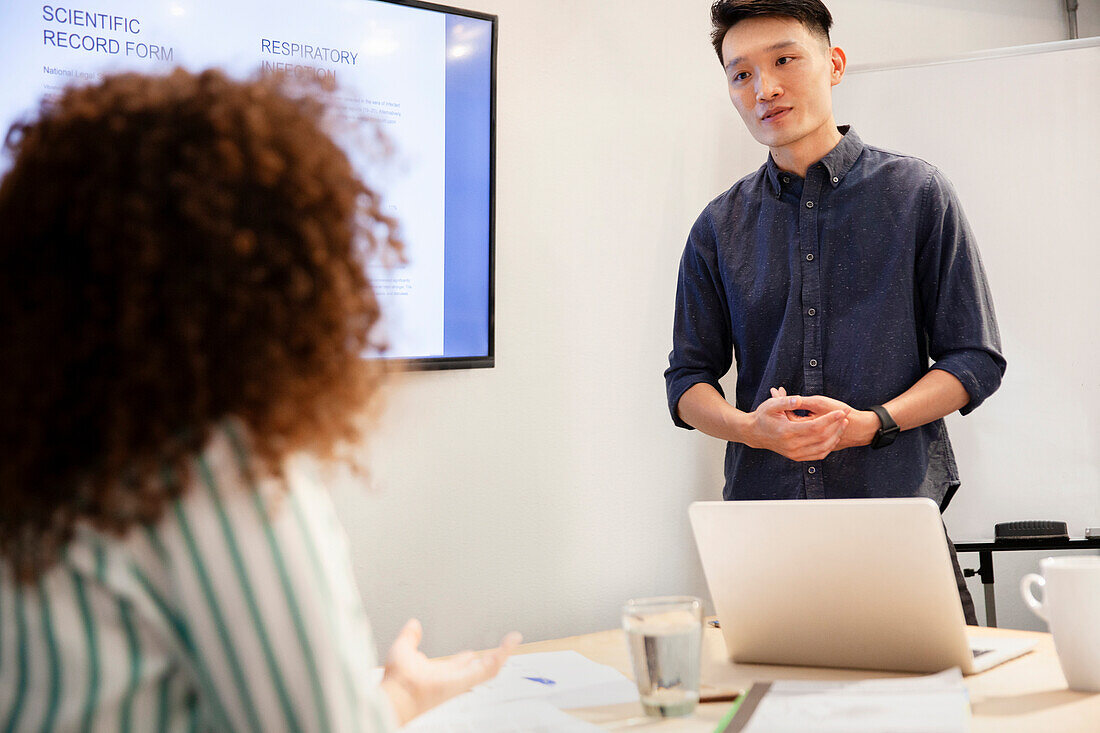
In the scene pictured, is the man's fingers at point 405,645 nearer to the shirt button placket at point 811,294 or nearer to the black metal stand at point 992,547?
the shirt button placket at point 811,294

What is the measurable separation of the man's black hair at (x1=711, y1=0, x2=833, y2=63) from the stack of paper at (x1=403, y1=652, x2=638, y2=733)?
4.48 feet

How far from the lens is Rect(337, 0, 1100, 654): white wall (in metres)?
2.26

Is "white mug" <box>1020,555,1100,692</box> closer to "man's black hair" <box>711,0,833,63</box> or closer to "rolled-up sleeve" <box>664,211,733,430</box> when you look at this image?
"rolled-up sleeve" <box>664,211,733,430</box>

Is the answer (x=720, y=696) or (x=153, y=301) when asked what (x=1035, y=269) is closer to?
(x=720, y=696)

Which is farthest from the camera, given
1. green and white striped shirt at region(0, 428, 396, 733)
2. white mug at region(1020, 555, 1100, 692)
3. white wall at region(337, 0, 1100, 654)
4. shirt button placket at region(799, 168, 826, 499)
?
white wall at region(337, 0, 1100, 654)

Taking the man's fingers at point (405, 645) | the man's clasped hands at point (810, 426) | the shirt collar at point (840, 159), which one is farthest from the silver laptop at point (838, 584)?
the shirt collar at point (840, 159)

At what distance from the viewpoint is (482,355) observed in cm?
230

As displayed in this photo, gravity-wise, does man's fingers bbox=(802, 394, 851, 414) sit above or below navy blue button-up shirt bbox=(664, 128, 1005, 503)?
below

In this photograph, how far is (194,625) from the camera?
592mm

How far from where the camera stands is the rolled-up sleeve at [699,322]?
6.78ft

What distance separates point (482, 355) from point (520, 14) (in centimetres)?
83

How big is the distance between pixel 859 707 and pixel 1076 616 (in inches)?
11.0

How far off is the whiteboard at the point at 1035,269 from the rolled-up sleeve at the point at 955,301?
0.67m

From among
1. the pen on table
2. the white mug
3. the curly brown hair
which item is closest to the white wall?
the pen on table
